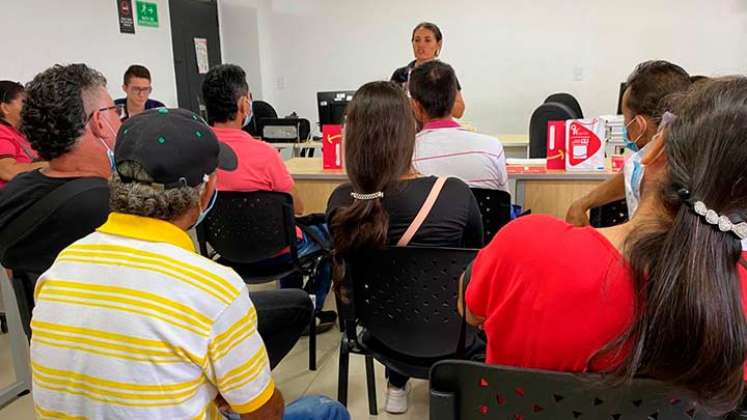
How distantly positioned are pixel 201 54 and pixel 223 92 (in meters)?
4.21

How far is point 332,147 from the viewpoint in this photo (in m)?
2.70

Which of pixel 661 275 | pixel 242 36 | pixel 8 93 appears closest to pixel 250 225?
pixel 661 275

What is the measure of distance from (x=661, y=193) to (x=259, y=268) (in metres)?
1.74

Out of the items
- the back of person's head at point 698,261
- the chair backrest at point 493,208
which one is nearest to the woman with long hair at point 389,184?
the chair backrest at point 493,208

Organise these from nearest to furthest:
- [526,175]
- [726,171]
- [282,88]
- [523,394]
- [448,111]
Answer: [726,171] < [523,394] < [448,111] < [526,175] < [282,88]

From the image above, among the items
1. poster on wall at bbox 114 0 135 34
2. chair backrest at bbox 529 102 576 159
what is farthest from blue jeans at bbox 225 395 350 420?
poster on wall at bbox 114 0 135 34

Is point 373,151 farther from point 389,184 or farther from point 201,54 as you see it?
point 201,54

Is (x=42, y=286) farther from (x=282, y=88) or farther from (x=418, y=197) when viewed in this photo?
(x=282, y=88)

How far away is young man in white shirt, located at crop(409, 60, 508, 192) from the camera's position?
6.77ft

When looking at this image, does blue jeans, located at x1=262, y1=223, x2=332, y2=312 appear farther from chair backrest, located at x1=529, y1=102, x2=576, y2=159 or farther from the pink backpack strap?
chair backrest, located at x1=529, y1=102, x2=576, y2=159

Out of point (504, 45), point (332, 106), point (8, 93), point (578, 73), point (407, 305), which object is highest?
point (504, 45)

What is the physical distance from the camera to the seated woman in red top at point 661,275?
27.0 inches

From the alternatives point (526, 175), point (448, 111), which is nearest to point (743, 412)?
point (448, 111)

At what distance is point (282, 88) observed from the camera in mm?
6758
